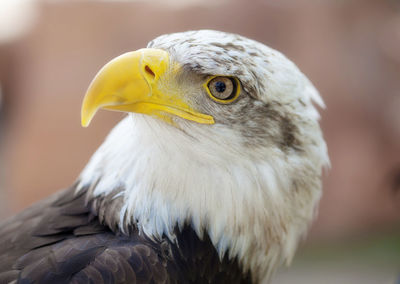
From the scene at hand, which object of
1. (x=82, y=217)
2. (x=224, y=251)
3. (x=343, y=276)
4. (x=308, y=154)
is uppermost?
(x=308, y=154)

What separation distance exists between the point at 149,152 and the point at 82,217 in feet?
1.58

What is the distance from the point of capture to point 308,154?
2.62 meters

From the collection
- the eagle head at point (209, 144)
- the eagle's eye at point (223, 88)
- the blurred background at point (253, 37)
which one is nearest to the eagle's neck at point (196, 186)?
the eagle head at point (209, 144)

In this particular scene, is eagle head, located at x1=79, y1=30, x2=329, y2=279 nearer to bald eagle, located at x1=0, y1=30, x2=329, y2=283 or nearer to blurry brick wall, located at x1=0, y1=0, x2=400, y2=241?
bald eagle, located at x1=0, y1=30, x2=329, y2=283

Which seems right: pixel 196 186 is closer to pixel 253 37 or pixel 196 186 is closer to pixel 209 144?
pixel 209 144

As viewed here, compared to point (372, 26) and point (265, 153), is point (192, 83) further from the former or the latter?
point (372, 26)

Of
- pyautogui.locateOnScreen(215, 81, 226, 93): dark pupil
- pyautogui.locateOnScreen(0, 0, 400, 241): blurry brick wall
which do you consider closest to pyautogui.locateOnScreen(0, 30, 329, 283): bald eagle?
pyautogui.locateOnScreen(215, 81, 226, 93): dark pupil

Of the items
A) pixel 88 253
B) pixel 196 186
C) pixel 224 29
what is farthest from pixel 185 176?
pixel 224 29

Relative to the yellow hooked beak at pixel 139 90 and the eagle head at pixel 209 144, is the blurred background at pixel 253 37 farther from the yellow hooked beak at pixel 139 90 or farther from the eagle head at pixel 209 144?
the yellow hooked beak at pixel 139 90

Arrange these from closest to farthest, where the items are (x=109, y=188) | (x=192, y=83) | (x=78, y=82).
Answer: (x=192, y=83) < (x=109, y=188) < (x=78, y=82)

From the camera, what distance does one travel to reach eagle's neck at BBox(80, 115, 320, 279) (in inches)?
96.3

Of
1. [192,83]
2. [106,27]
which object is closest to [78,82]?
[106,27]

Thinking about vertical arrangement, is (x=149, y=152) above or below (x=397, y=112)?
above

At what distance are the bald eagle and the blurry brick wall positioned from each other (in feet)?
12.5
